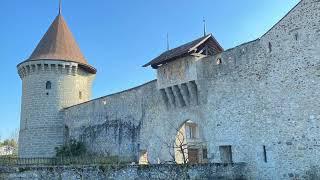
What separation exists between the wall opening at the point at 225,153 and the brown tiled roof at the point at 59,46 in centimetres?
1479

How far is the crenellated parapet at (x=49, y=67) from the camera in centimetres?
2736

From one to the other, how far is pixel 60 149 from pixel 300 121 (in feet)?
56.1

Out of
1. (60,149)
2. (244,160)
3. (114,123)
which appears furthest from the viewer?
(60,149)

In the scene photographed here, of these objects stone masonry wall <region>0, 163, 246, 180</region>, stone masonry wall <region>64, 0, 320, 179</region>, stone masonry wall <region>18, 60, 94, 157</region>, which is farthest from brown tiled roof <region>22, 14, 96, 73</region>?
stone masonry wall <region>0, 163, 246, 180</region>

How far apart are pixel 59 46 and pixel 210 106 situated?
49.6 ft

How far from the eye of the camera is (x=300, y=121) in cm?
1393

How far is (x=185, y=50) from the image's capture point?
58.7 feet

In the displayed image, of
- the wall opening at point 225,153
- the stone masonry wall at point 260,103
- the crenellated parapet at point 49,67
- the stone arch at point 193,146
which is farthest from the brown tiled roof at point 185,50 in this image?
the crenellated parapet at point 49,67

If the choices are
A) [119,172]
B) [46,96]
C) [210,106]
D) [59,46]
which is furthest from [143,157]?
[59,46]

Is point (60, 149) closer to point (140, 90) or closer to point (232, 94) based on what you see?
point (140, 90)

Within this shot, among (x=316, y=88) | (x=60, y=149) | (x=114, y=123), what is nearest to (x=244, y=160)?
(x=316, y=88)

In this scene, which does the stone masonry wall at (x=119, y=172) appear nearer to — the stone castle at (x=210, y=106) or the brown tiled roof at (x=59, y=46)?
the stone castle at (x=210, y=106)

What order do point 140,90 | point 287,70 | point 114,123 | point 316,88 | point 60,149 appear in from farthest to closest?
point 60,149 → point 114,123 → point 140,90 → point 287,70 → point 316,88

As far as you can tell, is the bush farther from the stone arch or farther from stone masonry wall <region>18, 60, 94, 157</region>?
the stone arch
